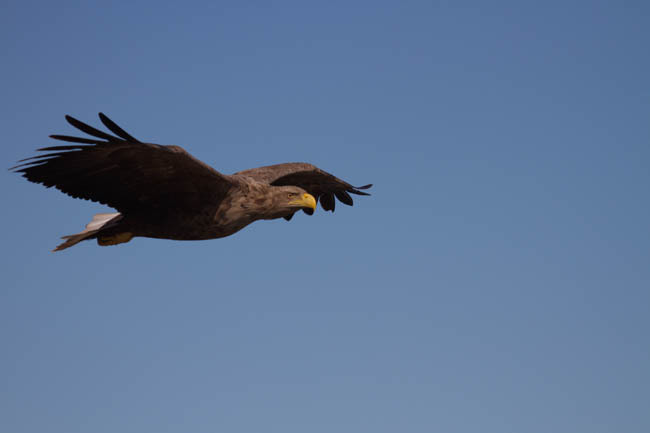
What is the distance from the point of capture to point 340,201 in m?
11.7

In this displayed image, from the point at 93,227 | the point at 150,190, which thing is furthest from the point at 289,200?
the point at 93,227

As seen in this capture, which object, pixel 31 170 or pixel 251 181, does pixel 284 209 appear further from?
pixel 31 170

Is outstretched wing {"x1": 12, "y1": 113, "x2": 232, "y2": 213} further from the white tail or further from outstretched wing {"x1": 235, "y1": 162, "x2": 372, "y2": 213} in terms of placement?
outstretched wing {"x1": 235, "y1": 162, "x2": 372, "y2": 213}

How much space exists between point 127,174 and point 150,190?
0.36 m

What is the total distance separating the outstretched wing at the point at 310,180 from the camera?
9805 mm

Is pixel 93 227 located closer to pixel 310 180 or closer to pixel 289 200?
pixel 289 200

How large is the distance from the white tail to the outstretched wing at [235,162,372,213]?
160cm

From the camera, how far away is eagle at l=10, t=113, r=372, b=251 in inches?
295

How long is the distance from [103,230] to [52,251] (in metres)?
0.56

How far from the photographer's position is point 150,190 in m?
8.11

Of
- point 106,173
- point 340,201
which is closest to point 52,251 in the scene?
point 106,173

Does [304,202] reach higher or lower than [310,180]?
lower

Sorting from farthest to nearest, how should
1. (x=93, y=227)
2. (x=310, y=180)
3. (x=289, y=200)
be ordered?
1. (x=310, y=180)
2. (x=93, y=227)
3. (x=289, y=200)

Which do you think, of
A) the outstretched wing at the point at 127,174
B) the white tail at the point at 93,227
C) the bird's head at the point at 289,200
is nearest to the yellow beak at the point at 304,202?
the bird's head at the point at 289,200
